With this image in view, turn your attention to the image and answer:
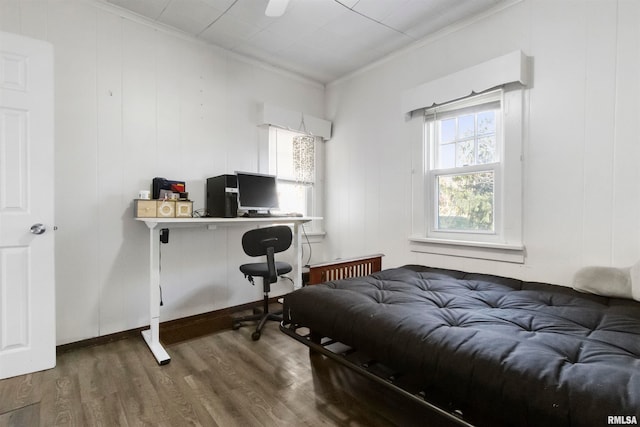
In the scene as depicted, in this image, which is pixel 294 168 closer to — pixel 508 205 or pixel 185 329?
pixel 185 329

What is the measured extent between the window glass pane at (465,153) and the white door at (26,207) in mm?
2990

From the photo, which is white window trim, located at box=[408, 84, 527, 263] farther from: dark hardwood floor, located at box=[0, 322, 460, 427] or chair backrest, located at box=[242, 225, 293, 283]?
chair backrest, located at box=[242, 225, 293, 283]

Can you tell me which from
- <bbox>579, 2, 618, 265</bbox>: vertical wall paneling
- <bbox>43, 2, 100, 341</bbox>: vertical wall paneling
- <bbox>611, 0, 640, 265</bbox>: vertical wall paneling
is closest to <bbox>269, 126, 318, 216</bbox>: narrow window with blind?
<bbox>43, 2, 100, 341</bbox>: vertical wall paneling

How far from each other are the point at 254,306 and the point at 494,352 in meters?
2.54

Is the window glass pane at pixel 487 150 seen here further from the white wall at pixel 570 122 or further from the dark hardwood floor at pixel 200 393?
the dark hardwood floor at pixel 200 393

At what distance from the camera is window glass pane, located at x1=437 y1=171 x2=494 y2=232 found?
241cm

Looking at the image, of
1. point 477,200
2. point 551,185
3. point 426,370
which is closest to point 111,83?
point 426,370

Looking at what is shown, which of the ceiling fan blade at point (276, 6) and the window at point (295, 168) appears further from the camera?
the window at point (295, 168)

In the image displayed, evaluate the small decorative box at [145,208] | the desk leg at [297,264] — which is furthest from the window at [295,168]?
the small decorative box at [145,208]

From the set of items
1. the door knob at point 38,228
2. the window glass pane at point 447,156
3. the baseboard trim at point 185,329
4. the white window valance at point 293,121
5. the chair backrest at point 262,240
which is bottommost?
the baseboard trim at point 185,329

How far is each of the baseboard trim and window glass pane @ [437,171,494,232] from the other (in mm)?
2113

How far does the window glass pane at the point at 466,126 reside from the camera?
2.52 m

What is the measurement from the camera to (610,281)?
1.69 m

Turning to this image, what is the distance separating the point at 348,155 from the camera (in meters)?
3.51
